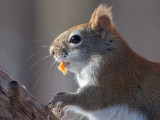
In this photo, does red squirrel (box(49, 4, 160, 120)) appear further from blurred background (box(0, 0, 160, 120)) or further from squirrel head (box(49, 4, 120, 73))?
blurred background (box(0, 0, 160, 120))

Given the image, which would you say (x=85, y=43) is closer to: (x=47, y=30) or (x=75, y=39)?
(x=75, y=39)

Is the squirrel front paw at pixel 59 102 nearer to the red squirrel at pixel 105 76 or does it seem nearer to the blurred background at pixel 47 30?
the red squirrel at pixel 105 76

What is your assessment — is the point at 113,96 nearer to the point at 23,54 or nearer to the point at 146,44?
the point at 146,44

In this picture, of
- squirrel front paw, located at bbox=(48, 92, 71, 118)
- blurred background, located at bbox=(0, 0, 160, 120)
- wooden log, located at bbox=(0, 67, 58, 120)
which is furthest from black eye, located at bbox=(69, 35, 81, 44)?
blurred background, located at bbox=(0, 0, 160, 120)

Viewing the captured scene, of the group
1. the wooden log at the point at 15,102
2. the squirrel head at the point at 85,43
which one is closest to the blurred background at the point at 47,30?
the squirrel head at the point at 85,43

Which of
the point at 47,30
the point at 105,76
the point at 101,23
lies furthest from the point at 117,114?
the point at 47,30
